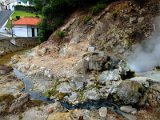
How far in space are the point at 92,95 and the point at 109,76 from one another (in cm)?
320

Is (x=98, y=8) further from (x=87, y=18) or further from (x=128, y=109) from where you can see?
(x=128, y=109)

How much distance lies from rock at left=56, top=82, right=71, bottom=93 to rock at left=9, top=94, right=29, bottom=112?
A: 3327 mm

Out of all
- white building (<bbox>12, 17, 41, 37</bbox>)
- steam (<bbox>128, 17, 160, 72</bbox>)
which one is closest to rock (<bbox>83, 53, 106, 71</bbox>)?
steam (<bbox>128, 17, 160, 72</bbox>)

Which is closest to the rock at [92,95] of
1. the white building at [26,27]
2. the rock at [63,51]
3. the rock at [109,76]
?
the rock at [109,76]

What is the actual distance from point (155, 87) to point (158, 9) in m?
14.5

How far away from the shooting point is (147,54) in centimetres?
3372

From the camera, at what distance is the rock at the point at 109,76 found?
94.8 ft

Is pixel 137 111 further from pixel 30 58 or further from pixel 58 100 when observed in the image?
pixel 30 58

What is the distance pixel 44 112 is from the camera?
24.4 metres

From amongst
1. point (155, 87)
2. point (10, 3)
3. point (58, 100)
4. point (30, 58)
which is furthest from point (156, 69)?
point (10, 3)

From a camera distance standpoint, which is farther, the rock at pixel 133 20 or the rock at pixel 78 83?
the rock at pixel 133 20

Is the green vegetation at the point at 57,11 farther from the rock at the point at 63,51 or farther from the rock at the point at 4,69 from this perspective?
the rock at the point at 4,69

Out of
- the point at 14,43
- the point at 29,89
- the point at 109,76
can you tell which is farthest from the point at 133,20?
the point at 14,43

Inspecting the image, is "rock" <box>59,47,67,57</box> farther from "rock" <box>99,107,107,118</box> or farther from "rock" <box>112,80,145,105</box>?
"rock" <box>99,107,107,118</box>
